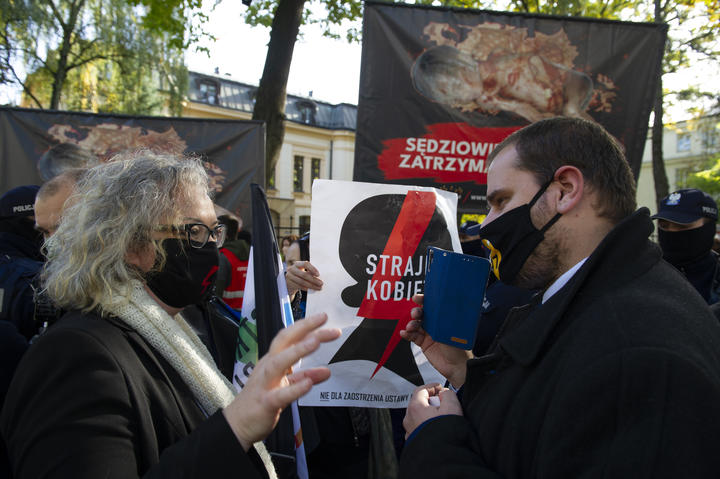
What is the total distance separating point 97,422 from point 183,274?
61cm

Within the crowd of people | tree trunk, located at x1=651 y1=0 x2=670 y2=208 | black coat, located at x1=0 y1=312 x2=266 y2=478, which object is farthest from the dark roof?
black coat, located at x1=0 y1=312 x2=266 y2=478

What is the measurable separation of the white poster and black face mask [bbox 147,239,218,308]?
1.84 feet

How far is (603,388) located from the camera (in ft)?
3.19

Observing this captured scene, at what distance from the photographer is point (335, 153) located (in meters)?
37.8

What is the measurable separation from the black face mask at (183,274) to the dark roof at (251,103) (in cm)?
3361

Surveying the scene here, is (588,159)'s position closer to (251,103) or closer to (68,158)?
(68,158)

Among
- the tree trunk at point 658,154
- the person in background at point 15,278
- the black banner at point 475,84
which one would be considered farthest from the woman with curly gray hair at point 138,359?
the tree trunk at point 658,154

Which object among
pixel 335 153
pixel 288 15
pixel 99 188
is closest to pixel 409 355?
pixel 99 188

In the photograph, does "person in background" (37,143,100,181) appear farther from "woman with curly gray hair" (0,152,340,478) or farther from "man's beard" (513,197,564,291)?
"man's beard" (513,197,564,291)

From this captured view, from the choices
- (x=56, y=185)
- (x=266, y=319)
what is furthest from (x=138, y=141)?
(x=266, y=319)

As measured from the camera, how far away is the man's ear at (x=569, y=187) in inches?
55.1

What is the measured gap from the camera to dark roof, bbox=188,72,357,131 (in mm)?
35594

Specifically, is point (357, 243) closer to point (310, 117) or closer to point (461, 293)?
point (461, 293)

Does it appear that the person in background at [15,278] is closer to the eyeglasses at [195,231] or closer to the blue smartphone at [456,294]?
the eyeglasses at [195,231]
